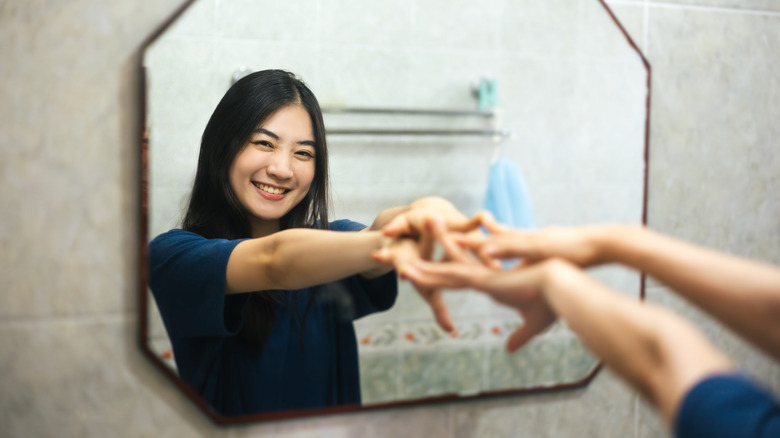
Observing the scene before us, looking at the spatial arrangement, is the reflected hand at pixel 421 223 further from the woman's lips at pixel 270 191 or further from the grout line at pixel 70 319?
the grout line at pixel 70 319

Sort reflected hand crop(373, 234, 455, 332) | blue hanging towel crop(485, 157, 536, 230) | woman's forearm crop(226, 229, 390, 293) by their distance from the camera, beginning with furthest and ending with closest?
blue hanging towel crop(485, 157, 536, 230)
woman's forearm crop(226, 229, 390, 293)
reflected hand crop(373, 234, 455, 332)

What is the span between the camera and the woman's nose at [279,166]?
2.97 feet

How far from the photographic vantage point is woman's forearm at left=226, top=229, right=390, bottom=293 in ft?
2.83

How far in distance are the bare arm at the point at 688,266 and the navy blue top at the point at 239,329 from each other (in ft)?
1.18

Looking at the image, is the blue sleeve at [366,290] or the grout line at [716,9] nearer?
the blue sleeve at [366,290]

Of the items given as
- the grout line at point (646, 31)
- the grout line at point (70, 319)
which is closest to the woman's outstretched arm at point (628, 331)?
the grout line at point (70, 319)

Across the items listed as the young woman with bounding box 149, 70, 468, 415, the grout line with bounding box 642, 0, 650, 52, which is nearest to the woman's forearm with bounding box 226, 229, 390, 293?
the young woman with bounding box 149, 70, 468, 415

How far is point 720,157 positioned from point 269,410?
1039 millimetres

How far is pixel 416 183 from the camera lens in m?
1.03

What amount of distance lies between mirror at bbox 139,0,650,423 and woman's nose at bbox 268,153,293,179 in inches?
3.4

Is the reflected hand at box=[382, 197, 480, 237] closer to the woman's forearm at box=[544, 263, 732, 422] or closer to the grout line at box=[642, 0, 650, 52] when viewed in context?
the woman's forearm at box=[544, 263, 732, 422]

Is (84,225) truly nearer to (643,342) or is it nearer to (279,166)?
(279,166)

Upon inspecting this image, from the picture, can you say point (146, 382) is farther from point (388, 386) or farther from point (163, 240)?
point (388, 386)

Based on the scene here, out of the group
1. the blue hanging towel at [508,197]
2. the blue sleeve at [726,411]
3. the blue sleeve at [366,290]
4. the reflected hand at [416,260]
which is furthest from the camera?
the blue hanging towel at [508,197]
